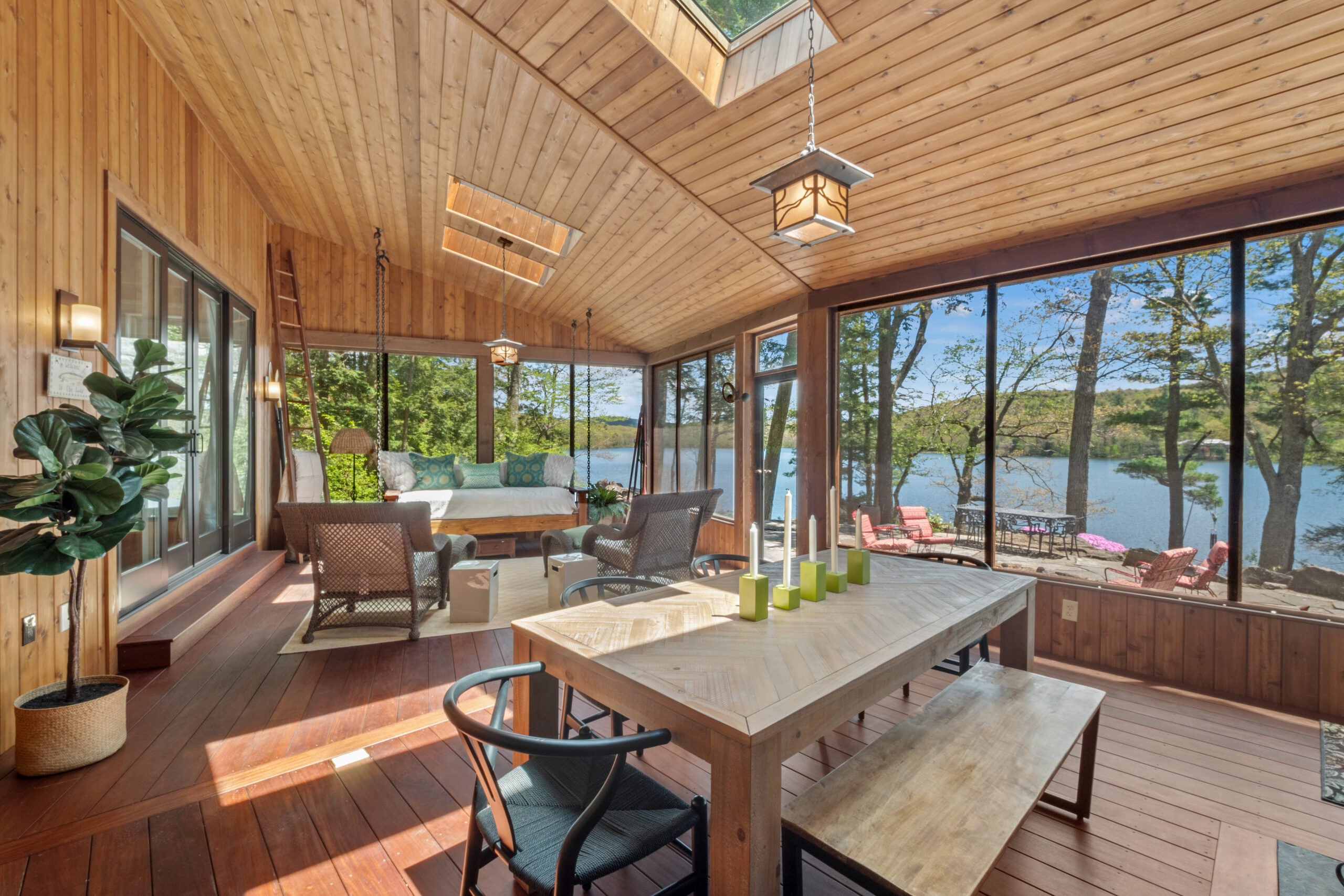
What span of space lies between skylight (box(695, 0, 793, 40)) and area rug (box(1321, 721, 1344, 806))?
11.0ft

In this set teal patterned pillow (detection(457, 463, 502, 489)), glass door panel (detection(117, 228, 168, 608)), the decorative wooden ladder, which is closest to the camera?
glass door panel (detection(117, 228, 168, 608))

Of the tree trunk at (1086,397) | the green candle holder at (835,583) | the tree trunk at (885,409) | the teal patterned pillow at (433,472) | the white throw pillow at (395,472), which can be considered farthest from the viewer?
the teal patterned pillow at (433,472)

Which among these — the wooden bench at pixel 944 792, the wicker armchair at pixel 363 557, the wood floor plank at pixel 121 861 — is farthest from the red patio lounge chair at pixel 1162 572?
the wood floor plank at pixel 121 861

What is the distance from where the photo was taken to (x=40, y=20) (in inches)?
105

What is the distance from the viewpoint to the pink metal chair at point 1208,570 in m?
3.27

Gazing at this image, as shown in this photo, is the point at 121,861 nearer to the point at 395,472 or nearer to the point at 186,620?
the point at 186,620

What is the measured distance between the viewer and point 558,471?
8164mm

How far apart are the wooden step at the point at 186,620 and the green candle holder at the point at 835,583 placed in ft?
12.1

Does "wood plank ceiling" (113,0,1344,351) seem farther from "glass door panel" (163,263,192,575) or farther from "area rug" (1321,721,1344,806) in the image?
"area rug" (1321,721,1344,806)

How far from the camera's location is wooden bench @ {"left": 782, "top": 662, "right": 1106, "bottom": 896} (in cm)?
126

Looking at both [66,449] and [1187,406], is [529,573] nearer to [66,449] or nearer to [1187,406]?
[66,449]

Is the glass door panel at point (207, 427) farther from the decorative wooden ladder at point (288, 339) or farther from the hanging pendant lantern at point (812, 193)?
the hanging pendant lantern at point (812, 193)

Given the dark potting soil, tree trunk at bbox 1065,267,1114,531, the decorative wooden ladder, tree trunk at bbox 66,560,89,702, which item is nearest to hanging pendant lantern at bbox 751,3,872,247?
tree trunk at bbox 1065,267,1114,531

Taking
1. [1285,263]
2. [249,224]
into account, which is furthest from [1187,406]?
[249,224]
